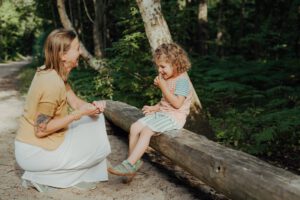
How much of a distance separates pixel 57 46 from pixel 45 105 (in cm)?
59

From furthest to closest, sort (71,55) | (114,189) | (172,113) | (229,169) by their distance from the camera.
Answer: (172,113)
(114,189)
(71,55)
(229,169)

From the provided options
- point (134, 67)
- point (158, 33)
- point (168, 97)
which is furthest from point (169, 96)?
point (134, 67)

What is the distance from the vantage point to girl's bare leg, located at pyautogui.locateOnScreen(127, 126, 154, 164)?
4699 mm

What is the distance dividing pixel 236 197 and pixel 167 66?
196 cm

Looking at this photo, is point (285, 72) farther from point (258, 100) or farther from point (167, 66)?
point (167, 66)

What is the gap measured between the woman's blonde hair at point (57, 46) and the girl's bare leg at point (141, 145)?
1202 millimetres

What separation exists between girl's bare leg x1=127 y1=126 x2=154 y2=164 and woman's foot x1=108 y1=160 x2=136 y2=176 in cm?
6

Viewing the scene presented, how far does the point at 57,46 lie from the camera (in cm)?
418

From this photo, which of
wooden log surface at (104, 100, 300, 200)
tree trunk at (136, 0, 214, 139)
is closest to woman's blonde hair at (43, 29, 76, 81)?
wooden log surface at (104, 100, 300, 200)

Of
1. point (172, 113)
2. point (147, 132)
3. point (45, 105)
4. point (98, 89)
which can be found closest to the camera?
point (45, 105)

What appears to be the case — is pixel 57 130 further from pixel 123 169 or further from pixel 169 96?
pixel 169 96

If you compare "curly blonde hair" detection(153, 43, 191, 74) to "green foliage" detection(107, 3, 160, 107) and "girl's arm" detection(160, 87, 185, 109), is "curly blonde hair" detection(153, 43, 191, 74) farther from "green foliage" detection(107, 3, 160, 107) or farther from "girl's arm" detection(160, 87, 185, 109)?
"green foliage" detection(107, 3, 160, 107)

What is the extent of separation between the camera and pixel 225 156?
3.95m

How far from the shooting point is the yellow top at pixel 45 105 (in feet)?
13.4
